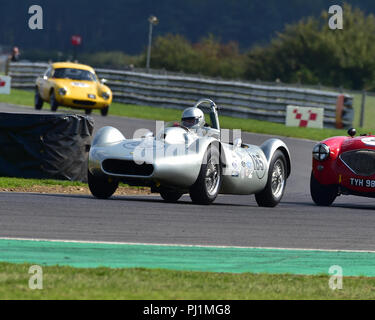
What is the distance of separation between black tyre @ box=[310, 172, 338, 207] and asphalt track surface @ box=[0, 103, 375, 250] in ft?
1.08

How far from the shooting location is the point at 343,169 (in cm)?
1290

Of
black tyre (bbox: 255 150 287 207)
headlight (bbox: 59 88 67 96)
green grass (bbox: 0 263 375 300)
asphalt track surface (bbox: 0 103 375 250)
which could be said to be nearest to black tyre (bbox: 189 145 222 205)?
asphalt track surface (bbox: 0 103 375 250)

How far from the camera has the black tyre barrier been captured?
1352 cm

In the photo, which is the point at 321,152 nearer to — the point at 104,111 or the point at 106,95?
the point at 106,95

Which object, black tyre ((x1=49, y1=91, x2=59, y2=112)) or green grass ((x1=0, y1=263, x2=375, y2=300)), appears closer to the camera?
green grass ((x1=0, y1=263, x2=375, y2=300))

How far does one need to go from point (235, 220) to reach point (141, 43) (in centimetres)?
10972

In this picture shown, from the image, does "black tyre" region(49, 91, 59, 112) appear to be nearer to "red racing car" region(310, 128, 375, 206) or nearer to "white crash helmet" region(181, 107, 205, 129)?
"red racing car" region(310, 128, 375, 206)

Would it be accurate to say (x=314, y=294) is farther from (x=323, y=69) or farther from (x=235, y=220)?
(x=323, y=69)

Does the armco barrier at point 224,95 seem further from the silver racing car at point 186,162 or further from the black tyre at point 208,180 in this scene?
the black tyre at point 208,180

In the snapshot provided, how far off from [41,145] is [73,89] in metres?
13.4

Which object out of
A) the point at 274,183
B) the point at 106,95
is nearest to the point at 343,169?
the point at 274,183

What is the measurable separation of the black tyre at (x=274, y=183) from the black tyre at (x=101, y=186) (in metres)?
1.99

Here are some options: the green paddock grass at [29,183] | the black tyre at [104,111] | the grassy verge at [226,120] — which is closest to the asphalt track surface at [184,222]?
the green paddock grass at [29,183]
